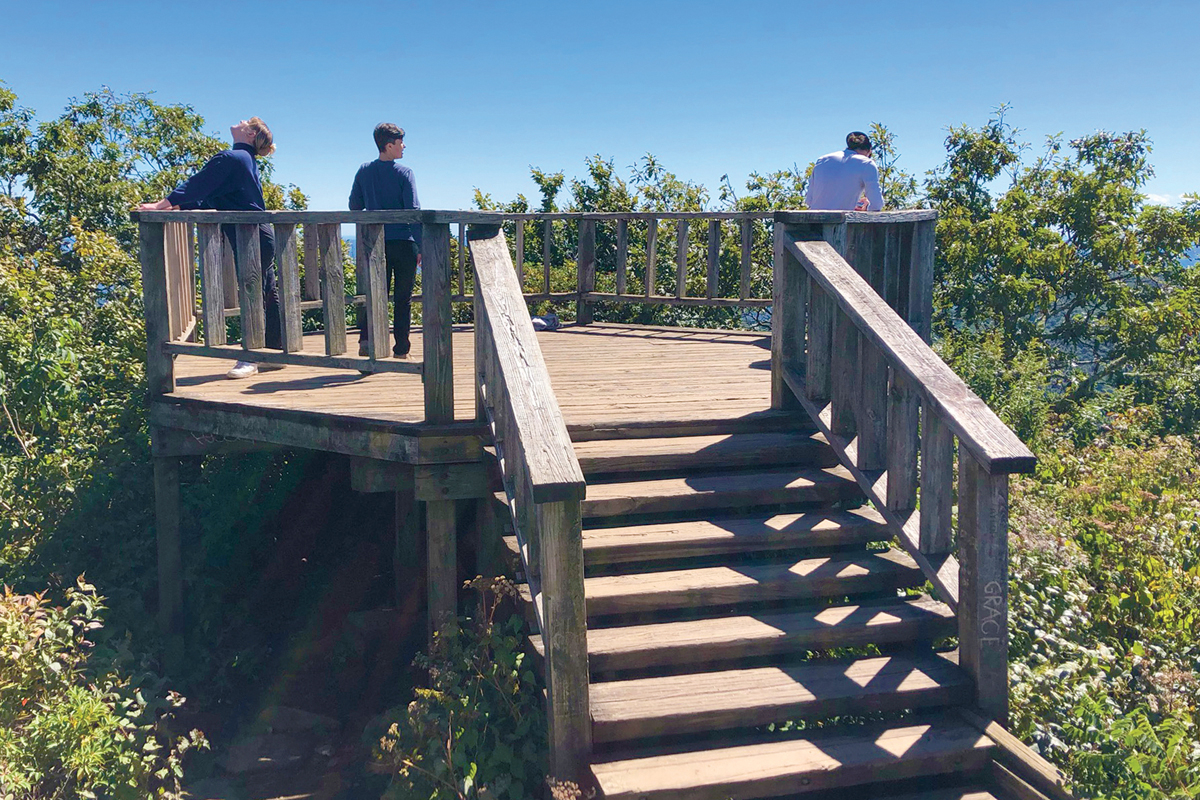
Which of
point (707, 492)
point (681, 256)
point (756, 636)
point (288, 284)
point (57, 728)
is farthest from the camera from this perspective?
point (681, 256)

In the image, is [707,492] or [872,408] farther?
[707,492]

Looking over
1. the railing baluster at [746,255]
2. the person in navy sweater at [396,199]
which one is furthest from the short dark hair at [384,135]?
the railing baluster at [746,255]

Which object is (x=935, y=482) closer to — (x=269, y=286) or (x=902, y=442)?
(x=902, y=442)

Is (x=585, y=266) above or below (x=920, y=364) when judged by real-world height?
above

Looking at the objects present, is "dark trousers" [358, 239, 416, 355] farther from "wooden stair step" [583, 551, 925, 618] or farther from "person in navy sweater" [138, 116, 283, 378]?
"wooden stair step" [583, 551, 925, 618]

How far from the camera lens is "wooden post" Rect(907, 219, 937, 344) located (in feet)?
19.3

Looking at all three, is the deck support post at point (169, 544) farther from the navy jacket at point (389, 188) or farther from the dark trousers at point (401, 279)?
the navy jacket at point (389, 188)

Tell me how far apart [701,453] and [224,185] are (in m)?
3.36

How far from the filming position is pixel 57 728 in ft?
13.6

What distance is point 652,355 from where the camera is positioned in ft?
26.6

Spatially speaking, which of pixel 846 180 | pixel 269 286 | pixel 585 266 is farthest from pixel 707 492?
pixel 585 266

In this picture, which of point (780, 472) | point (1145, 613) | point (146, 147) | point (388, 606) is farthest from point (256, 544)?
point (146, 147)

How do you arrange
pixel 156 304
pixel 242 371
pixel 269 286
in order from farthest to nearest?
pixel 242 371, pixel 269 286, pixel 156 304

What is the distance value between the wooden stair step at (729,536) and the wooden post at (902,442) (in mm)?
341
